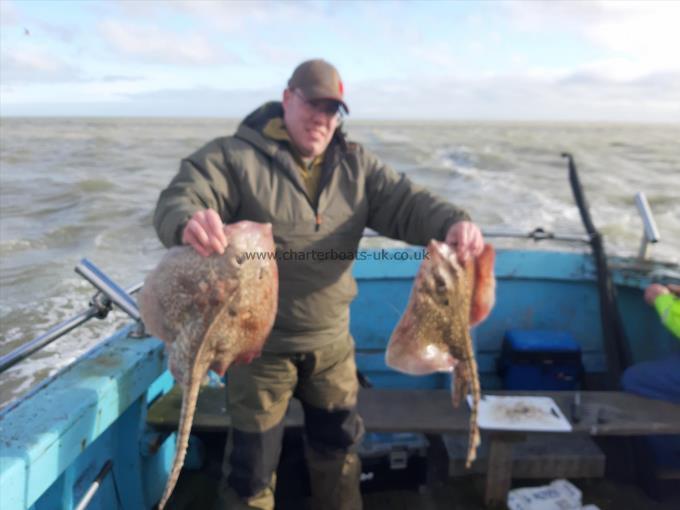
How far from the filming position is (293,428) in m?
3.33

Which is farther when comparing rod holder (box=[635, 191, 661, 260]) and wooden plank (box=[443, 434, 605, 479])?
rod holder (box=[635, 191, 661, 260])

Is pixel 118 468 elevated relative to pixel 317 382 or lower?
lower

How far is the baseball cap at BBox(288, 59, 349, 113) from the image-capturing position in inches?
97.5

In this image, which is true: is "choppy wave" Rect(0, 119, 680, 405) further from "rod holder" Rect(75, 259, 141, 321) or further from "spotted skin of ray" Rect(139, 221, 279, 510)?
"spotted skin of ray" Rect(139, 221, 279, 510)

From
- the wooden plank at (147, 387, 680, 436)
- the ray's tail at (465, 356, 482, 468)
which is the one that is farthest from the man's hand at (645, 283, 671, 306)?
the ray's tail at (465, 356, 482, 468)

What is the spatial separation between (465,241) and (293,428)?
183 centimetres

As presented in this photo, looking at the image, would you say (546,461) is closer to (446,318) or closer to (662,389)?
(662,389)

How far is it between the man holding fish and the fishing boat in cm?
70

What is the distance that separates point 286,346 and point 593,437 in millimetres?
3003

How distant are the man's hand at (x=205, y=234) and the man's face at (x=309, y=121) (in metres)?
0.79

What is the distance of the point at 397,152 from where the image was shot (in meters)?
29.9

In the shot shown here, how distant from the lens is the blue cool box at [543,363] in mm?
4484

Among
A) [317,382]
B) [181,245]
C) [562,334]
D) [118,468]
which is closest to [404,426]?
[317,382]

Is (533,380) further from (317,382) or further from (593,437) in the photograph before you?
(317,382)
